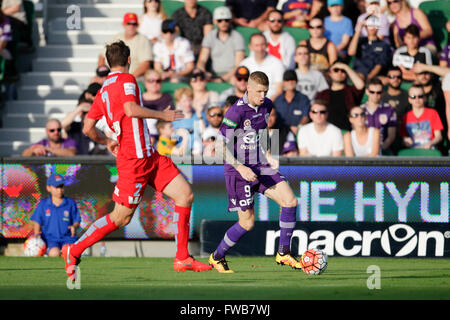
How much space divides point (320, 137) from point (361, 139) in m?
0.62

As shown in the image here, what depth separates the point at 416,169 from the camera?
1208 centimetres

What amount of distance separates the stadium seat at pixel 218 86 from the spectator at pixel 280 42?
1054 mm

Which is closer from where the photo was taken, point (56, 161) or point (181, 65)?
point (56, 161)

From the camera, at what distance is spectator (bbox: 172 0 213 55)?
1546 cm

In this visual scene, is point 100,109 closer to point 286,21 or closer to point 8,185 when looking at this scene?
point 8,185

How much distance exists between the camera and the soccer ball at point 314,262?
9156mm

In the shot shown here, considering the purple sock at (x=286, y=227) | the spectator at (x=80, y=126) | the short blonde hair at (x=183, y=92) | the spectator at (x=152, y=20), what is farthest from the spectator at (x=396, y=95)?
the purple sock at (x=286, y=227)

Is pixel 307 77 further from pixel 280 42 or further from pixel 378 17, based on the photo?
pixel 378 17

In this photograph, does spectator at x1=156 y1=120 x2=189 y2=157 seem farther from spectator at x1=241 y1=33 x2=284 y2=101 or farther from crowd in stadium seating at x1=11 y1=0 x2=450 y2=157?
spectator at x1=241 y1=33 x2=284 y2=101

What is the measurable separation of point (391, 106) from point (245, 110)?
5049 millimetres

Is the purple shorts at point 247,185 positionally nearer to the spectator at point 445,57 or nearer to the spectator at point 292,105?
the spectator at point 292,105

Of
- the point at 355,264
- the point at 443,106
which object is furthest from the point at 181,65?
the point at 355,264

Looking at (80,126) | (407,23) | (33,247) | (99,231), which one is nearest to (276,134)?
(80,126)

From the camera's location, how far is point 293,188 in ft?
40.1
